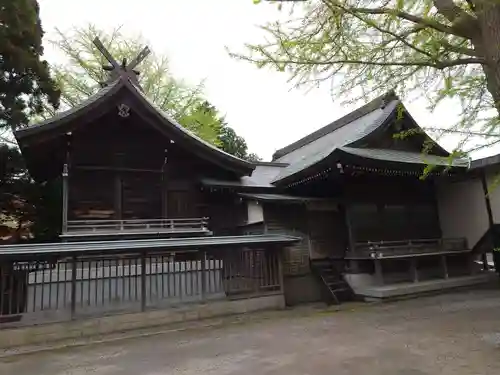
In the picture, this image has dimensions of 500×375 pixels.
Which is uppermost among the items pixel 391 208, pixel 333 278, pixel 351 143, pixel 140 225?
pixel 351 143

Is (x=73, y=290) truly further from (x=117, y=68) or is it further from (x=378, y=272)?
(x=378, y=272)

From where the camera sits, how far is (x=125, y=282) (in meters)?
8.64

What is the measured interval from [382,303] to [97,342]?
7161 mm

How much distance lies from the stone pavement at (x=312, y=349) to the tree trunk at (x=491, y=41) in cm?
330

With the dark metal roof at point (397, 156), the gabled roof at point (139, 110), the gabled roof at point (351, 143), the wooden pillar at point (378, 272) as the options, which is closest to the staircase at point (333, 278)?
the wooden pillar at point (378, 272)

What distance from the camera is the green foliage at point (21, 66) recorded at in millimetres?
12672

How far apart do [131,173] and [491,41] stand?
9270mm

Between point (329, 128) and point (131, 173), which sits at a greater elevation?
point (329, 128)

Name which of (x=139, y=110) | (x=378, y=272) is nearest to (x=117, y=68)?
(x=139, y=110)

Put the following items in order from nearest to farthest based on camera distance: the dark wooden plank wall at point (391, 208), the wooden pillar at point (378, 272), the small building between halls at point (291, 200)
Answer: the small building between halls at point (291, 200)
the wooden pillar at point (378, 272)
the dark wooden plank wall at point (391, 208)

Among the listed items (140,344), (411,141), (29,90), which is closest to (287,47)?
(140,344)

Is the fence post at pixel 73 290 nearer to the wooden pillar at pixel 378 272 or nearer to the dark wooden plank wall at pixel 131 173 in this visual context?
the dark wooden plank wall at pixel 131 173

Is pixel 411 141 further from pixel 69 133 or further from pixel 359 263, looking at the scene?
pixel 69 133

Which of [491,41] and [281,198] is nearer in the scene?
[491,41]
